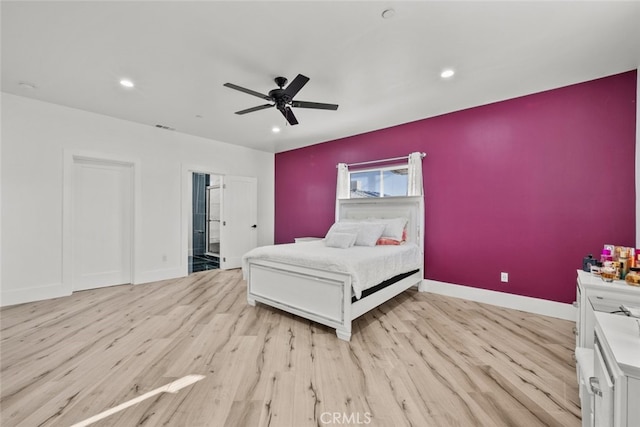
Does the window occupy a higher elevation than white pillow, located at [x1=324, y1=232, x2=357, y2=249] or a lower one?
higher

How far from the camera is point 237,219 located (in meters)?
5.61

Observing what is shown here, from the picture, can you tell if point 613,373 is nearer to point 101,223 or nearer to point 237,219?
point 101,223

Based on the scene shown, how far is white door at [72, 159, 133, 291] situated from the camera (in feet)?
12.6

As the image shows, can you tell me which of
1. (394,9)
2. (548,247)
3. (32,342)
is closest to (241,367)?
(32,342)

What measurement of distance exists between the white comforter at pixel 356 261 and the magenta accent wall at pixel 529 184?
2.93 ft

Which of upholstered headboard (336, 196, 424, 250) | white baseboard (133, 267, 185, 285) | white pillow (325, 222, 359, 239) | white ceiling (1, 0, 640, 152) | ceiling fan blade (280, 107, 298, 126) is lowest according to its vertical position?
white baseboard (133, 267, 185, 285)

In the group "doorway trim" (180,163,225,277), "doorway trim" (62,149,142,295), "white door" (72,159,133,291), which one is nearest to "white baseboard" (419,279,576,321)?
"doorway trim" (180,163,225,277)

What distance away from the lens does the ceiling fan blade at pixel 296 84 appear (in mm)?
2219

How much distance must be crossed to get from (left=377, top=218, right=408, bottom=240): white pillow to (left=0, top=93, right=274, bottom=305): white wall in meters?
3.61

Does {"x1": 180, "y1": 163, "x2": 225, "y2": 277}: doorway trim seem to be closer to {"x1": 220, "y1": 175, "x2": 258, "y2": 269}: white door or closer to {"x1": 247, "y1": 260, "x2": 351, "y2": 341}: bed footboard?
{"x1": 220, "y1": 175, "x2": 258, "y2": 269}: white door

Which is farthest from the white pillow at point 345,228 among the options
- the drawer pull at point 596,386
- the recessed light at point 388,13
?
the drawer pull at point 596,386

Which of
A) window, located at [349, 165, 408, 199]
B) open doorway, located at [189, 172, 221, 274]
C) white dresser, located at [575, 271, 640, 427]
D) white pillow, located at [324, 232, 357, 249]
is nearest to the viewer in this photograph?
white dresser, located at [575, 271, 640, 427]

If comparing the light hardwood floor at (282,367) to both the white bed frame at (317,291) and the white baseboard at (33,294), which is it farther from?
the white baseboard at (33,294)

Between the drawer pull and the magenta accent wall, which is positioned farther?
the magenta accent wall
